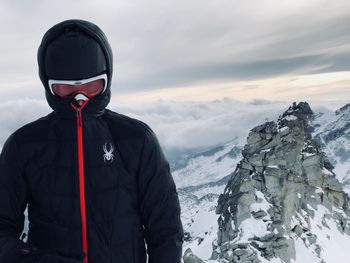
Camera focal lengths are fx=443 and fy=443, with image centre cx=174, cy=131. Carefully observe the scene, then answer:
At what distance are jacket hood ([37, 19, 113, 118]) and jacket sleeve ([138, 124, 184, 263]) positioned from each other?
0.77m

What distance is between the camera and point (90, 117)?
462 centimetres

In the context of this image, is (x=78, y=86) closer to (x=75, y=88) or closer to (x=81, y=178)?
(x=75, y=88)

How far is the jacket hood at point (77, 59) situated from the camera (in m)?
4.35

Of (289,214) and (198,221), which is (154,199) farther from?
(198,221)

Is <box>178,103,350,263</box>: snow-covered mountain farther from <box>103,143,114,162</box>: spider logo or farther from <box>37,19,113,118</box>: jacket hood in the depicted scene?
<box>37,19,113,118</box>: jacket hood

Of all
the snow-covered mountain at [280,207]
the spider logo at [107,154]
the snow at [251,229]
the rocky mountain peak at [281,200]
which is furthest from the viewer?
the snow-covered mountain at [280,207]

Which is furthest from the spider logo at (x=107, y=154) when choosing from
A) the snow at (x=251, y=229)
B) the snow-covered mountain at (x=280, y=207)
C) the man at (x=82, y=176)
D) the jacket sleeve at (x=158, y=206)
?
the snow at (x=251, y=229)

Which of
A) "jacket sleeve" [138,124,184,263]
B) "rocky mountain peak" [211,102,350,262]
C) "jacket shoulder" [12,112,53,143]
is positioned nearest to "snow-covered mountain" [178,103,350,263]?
"rocky mountain peak" [211,102,350,262]

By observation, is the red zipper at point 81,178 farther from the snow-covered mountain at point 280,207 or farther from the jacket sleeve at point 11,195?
the snow-covered mountain at point 280,207

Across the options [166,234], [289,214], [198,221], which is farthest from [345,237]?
[166,234]

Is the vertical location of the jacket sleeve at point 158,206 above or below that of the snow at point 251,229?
above

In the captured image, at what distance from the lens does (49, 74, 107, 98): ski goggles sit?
14.6 ft

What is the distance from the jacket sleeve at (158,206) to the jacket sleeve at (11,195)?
1241 mm

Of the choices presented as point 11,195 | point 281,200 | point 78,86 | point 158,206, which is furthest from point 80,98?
point 281,200
